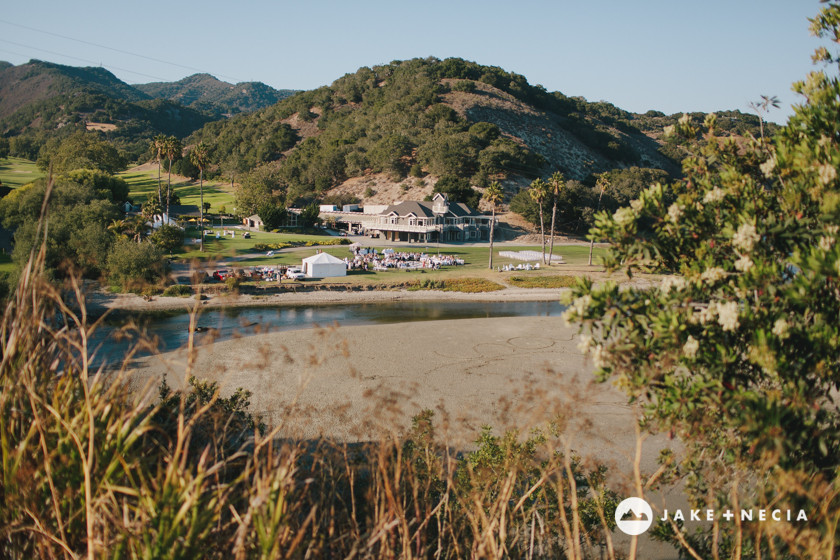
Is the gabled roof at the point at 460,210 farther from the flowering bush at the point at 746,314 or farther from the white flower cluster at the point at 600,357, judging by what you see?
the white flower cluster at the point at 600,357

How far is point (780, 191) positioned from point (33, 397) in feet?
23.6

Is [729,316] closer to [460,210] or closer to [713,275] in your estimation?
[713,275]

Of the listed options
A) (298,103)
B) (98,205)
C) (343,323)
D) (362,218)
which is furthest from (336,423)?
(298,103)

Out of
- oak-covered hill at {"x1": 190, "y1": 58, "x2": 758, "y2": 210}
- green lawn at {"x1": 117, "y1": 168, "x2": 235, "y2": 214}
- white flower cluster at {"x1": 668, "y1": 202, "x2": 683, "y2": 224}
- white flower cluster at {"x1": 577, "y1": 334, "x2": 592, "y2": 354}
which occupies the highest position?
oak-covered hill at {"x1": 190, "y1": 58, "x2": 758, "y2": 210}

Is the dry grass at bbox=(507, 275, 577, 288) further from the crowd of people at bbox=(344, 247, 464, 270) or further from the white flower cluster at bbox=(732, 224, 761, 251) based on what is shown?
the white flower cluster at bbox=(732, 224, 761, 251)

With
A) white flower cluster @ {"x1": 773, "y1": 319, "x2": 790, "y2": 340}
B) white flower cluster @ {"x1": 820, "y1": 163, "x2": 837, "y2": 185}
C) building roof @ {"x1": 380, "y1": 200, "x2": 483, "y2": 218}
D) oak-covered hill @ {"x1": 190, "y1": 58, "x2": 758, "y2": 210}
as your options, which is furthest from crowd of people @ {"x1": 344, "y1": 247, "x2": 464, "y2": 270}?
white flower cluster @ {"x1": 773, "y1": 319, "x2": 790, "y2": 340}

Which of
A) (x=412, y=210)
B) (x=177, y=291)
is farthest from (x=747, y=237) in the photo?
(x=412, y=210)

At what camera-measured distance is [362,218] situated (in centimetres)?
8106

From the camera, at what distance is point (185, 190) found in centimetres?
10731

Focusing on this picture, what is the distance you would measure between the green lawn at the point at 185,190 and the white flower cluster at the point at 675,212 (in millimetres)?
86998

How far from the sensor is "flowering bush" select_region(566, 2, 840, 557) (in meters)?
4.79

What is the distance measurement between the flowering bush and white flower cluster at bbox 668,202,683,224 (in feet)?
0.05

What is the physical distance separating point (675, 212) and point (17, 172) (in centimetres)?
12478

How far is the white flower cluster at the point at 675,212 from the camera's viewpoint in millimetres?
5875
